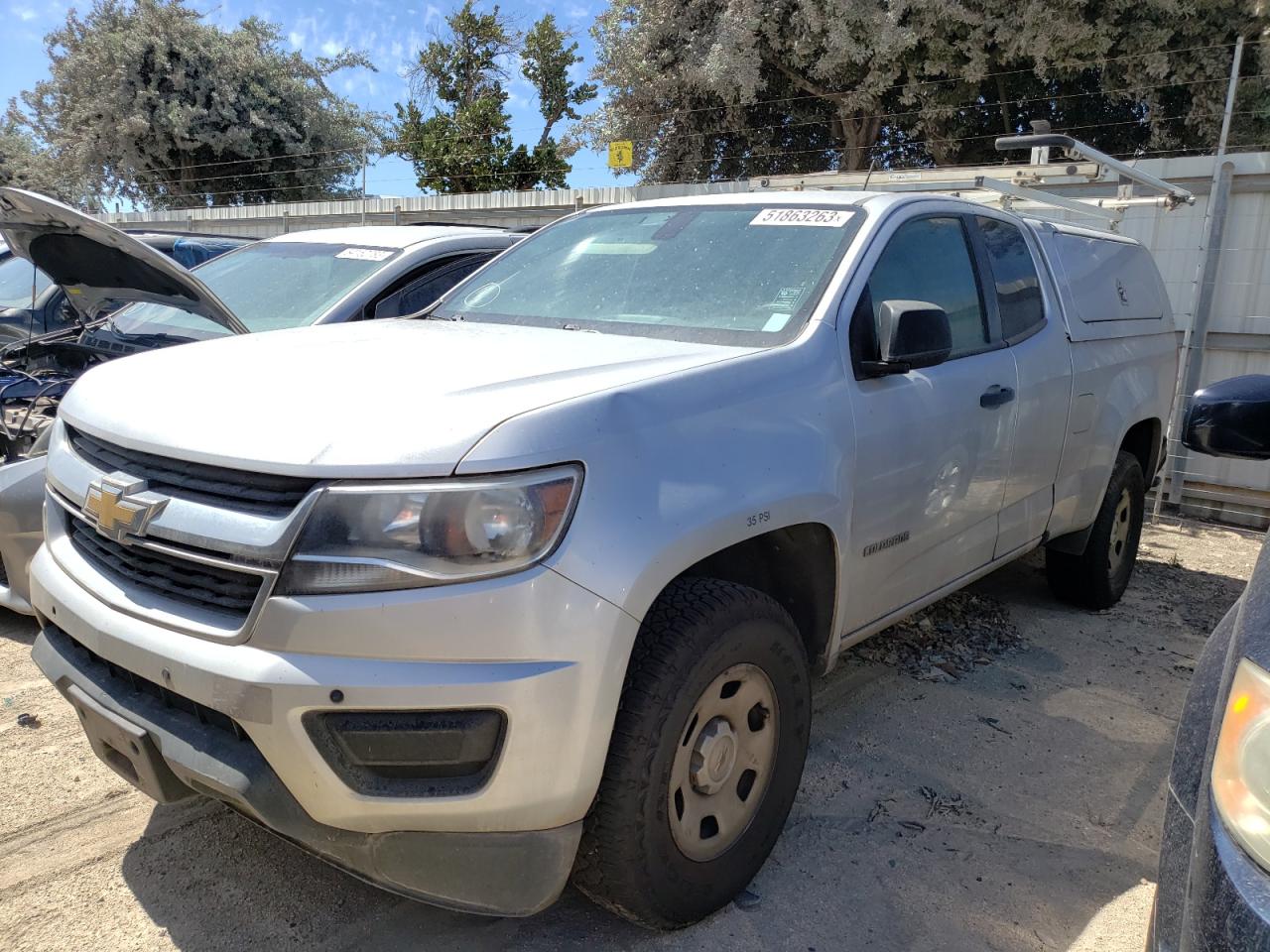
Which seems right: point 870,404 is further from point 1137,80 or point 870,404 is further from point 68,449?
point 1137,80

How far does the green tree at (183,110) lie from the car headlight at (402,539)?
22.6 m

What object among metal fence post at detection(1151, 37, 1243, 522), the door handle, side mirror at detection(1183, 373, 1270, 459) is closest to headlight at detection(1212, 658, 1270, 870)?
side mirror at detection(1183, 373, 1270, 459)

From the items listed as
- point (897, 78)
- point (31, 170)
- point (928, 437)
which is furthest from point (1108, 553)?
point (31, 170)

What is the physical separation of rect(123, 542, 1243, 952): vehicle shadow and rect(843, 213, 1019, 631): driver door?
0.60 m

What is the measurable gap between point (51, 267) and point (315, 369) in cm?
261

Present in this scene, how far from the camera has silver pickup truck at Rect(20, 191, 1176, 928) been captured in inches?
75.1

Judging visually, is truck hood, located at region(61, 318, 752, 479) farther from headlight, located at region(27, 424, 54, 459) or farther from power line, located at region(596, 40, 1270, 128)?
power line, located at region(596, 40, 1270, 128)

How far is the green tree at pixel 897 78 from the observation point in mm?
15086

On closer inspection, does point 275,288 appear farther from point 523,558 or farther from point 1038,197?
point 1038,197

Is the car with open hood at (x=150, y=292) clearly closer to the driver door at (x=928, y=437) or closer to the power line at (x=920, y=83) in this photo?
the driver door at (x=928, y=437)

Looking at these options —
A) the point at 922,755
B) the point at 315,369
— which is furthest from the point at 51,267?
the point at 922,755

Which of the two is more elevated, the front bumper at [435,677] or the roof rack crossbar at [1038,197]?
the roof rack crossbar at [1038,197]

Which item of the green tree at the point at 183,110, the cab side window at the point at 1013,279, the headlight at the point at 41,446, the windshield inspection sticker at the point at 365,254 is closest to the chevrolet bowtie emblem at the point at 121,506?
the headlight at the point at 41,446

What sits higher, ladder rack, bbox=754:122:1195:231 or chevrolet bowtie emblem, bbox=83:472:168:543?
ladder rack, bbox=754:122:1195:231
